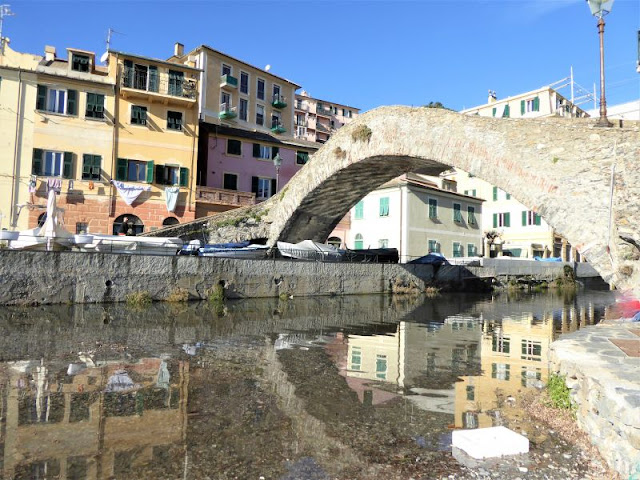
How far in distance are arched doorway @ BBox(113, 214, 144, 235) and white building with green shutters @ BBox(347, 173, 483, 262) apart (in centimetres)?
1389

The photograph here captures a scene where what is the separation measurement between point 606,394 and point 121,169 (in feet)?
80.7

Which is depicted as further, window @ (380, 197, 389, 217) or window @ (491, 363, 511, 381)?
window @ (380, 197, 389, 217)

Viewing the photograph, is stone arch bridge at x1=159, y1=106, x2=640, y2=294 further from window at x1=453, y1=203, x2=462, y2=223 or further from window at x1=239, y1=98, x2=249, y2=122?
window at x1=239, y1=98, x2=249, y2=122

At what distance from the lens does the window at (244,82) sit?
128ft

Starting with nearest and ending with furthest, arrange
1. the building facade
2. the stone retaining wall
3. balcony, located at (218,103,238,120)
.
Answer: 1. the stone retaining wall
2. balcony, located at (218,103,238,120)
3. the building facade

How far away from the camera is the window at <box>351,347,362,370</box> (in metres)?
7.10

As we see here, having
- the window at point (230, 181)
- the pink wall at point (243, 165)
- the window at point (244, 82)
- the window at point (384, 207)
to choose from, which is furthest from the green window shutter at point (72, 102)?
the window at point (384, 207)

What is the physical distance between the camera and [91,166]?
23.5 m

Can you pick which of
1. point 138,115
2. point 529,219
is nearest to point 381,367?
point 138,115

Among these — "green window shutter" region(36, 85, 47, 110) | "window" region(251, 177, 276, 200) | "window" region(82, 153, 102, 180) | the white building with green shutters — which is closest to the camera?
"green window shutter" region(36, 85, 47, 110)

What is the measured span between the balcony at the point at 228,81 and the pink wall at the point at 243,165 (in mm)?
9460

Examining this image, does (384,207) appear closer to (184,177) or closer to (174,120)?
(184,177)

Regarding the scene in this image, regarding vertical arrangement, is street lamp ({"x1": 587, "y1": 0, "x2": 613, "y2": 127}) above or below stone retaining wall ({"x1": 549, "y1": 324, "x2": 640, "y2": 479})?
above

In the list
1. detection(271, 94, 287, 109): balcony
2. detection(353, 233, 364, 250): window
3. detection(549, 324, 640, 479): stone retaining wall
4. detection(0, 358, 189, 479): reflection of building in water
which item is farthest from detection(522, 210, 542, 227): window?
detection(0, 358, 189, 479): reflection of building in water
